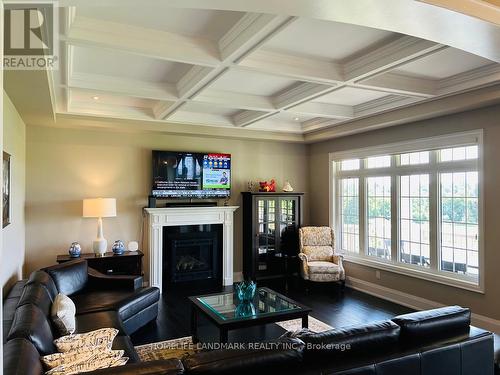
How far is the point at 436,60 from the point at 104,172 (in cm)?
478

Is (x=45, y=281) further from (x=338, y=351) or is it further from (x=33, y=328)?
(x=338, y=351)

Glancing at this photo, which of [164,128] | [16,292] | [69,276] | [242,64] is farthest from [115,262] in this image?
[242,64]

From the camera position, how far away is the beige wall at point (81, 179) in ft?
17.0

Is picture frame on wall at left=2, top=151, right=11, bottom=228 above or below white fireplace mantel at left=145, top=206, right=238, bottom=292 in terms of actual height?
above

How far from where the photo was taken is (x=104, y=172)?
18.4 ft

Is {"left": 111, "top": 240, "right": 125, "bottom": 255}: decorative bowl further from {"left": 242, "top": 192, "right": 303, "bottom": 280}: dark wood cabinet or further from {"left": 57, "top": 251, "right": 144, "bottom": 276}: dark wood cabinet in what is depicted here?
{"left": 242, "top": 192, "right": 303, "bottom": 280}: dark wood cabinet

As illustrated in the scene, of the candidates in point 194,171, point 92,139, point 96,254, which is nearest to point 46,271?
point 96,254

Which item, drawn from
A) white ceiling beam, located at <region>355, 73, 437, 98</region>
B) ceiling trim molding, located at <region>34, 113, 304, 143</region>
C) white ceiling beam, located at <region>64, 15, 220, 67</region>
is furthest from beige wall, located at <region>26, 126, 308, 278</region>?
white ceiling beam, located at <region>355, 73, 437, 98</region>

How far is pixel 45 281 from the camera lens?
3436 millimetres

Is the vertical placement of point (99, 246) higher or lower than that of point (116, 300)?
higher

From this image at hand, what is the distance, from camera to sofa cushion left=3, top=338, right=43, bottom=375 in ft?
5.82

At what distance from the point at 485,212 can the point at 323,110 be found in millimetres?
2445

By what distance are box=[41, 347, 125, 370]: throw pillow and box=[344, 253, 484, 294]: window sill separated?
13.4 feet

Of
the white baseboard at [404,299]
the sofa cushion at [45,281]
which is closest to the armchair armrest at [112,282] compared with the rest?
the sofa cushion at [45,281]
